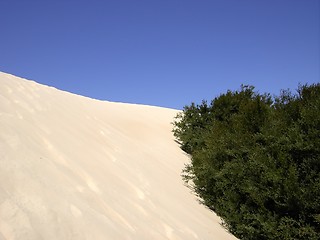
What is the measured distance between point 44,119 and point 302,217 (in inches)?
208

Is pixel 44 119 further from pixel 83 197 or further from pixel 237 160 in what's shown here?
pixel 237 160

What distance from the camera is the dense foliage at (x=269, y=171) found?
195 inches

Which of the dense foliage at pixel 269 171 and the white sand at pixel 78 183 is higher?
the dense foliage at pixel 269 171

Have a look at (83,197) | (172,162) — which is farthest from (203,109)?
(83,197)

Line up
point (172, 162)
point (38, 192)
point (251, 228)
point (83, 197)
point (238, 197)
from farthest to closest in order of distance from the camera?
point (172, 162) < point (238, 197) < point (251, 228) < point (83, 197) < point (38, 192)

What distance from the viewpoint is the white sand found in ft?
12.0

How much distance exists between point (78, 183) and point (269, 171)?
10.4 feet

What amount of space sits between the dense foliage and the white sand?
551mm

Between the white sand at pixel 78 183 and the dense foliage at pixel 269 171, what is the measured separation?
21.7 inches

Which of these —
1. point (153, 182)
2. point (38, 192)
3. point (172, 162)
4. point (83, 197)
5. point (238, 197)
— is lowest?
point (38, 192)

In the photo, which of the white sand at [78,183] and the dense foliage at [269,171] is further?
the dense foliage at [269,171]

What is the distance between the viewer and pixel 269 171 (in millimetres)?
5273

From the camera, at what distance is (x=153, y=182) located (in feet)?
22.1

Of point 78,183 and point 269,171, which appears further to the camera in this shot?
point 269,171
